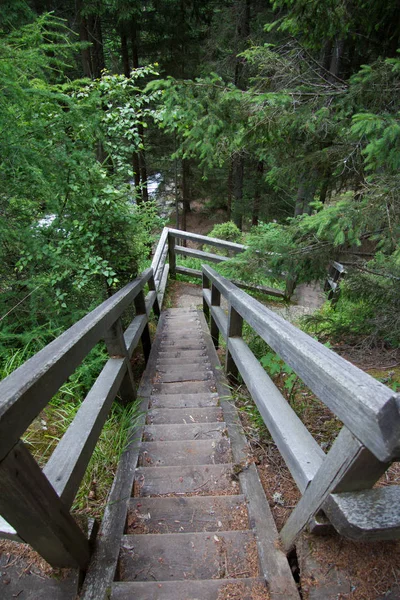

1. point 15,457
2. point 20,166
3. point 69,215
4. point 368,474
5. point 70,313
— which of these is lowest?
point 70,313

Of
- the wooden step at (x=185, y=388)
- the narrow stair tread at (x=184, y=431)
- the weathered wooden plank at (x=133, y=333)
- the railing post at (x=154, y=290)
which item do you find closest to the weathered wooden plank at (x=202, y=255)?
the railing post at (x=154, y=290)

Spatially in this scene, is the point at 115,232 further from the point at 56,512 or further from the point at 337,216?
the point at 56,512

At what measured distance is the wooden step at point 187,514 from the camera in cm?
157

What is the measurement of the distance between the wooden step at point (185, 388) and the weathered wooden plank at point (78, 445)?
1.20m

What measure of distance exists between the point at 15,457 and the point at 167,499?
1.14 metres

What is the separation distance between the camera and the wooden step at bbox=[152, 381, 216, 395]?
309 centimetres

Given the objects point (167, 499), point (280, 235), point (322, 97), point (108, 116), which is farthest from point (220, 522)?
point (322, 97)

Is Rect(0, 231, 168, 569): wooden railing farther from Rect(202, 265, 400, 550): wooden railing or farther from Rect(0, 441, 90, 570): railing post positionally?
Rect(202, 265, 400, 550): wooden railing

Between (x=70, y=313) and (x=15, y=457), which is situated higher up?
(x=15, y=457)

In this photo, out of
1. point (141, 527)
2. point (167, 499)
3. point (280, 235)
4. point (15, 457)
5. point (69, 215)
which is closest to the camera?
point (15, 457)

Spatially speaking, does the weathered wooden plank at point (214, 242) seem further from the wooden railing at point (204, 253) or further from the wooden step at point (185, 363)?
the wooden step at point (185, 363)

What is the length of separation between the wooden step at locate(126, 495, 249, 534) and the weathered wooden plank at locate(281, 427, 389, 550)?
0.56m

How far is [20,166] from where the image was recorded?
2246mm

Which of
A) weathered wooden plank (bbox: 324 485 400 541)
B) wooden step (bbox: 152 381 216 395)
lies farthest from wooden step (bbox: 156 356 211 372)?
weathered wooden plank (bbox: 324 485 400 541)
